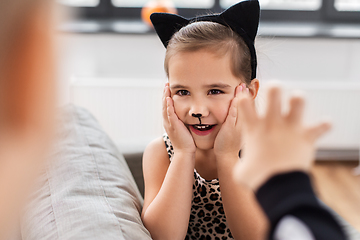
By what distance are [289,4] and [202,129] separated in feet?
7.38

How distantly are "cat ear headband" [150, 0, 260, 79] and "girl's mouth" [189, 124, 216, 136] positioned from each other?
214 mm

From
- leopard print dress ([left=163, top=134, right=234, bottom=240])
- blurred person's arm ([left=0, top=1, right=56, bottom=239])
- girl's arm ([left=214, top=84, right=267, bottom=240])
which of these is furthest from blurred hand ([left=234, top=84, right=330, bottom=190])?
leopard print dress ([left=163, top=134, right=234, bottom=240])

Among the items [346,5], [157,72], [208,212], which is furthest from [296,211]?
[346,5]

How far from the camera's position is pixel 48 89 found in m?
0.17

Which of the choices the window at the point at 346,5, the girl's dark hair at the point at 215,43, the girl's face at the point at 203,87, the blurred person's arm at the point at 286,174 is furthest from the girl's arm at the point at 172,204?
the window at the point at 346,5

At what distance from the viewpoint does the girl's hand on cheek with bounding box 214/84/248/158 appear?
0.97 metres

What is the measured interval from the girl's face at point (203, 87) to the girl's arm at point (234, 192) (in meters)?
0.03

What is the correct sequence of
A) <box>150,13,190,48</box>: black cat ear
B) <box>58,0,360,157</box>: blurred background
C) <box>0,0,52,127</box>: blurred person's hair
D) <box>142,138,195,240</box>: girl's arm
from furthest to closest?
<box>58,0,360,157</box>: blurred background, <box>150,13,190,48</box>: black cat ear, <box>142,138,195,240</box>: girl's arm, <box>0,0,52,127</box>: blurred person's hair

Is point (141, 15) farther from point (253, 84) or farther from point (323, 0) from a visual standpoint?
point (253, 84)

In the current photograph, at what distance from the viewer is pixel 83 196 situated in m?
0.81

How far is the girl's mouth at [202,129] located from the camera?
3.32 ft

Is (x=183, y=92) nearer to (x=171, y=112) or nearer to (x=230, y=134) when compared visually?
(x=171, y=112)

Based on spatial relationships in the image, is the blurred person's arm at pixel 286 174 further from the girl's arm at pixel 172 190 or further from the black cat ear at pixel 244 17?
the black cat ear at pixel 244 17

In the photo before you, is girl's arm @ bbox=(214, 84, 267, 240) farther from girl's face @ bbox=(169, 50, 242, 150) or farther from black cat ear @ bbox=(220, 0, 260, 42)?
black cat ear @ bbox=(220, 0, 260, 42)
